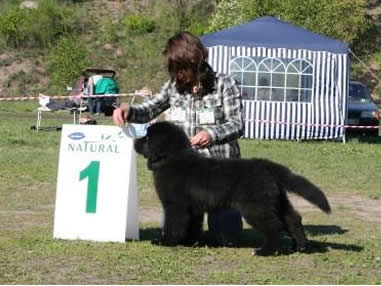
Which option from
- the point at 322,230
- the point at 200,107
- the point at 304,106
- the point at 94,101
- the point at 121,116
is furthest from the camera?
the point at 94,101

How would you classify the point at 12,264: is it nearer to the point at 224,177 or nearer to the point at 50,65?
the point at 224,177

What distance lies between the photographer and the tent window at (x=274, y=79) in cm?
1941

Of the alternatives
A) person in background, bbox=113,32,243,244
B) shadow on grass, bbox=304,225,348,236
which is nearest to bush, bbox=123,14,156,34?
shadow on grass, bbox=304,225,348,236

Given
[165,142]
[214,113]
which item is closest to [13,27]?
[214,113]

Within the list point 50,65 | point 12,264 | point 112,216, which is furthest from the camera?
point 50,65

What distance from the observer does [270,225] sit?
5.92 meters

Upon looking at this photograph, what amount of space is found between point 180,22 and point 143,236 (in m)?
38.3

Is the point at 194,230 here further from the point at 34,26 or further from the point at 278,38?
the point at 34,26

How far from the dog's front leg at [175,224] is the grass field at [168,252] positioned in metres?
0.08

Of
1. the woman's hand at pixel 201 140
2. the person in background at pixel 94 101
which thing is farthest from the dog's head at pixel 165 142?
the person in background at pixel 94 101

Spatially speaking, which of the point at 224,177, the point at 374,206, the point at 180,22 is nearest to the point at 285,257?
the point at 224,177

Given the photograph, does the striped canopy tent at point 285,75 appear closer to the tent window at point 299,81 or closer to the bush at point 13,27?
the tent window at point 299,81

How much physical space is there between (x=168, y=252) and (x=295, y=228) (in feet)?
3.12

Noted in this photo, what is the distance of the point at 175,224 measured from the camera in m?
6.11
